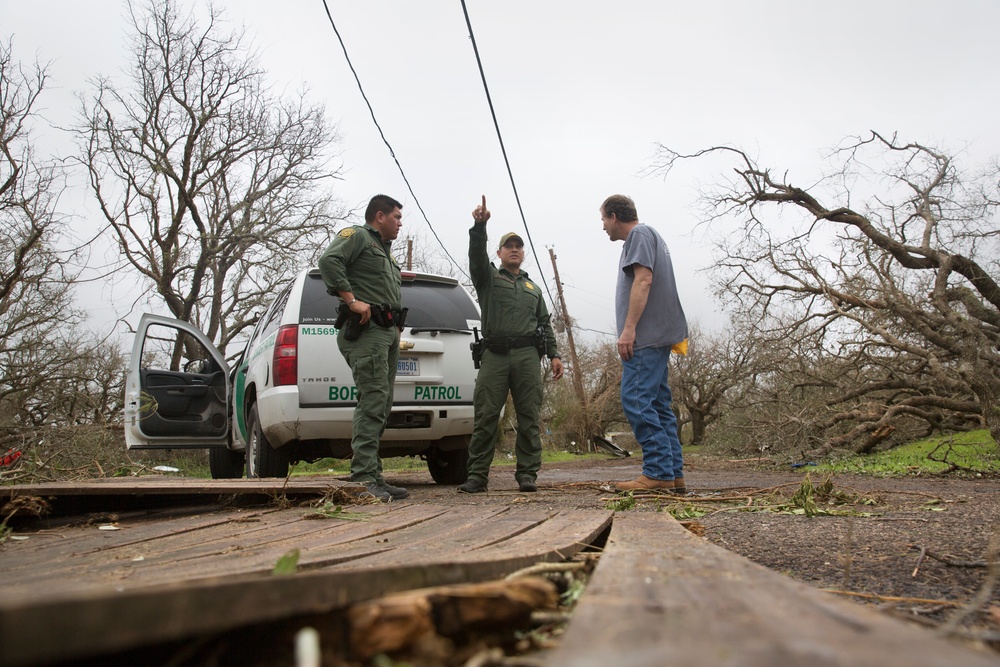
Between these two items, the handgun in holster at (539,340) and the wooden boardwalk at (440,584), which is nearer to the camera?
the wooden boardwalk at (440,584)

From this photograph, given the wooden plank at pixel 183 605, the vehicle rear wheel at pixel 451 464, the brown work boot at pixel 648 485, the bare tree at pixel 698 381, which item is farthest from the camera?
the bare tree at pixel 698 381

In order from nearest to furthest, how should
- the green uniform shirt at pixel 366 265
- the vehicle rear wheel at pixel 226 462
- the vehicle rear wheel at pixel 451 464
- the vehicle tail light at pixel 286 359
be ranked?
1. the green uniform shirt at pixel 366 265
2. the vehicle tail light at pixel 286 359
3. the vehicle rear wheel at pixel 451 464
4. the vehicle rear wheel at pixel 226 462

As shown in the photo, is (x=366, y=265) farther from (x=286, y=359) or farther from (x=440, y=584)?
(x=440, y=584)

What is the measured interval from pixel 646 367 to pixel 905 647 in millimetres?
4285

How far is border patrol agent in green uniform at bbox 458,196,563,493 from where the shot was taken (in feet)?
18.1

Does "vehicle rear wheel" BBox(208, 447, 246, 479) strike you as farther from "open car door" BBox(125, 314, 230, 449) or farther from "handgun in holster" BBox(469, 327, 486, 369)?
"handgun in holster" BBox(469, 327, 486, 369)

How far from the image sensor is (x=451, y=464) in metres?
6.88

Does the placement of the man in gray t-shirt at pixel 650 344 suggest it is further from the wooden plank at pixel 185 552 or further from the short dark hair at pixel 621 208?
the wooden plank at pixel 185 552

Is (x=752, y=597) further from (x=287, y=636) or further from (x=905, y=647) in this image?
(x=287, y=636)

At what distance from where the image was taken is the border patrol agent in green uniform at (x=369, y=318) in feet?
15.1

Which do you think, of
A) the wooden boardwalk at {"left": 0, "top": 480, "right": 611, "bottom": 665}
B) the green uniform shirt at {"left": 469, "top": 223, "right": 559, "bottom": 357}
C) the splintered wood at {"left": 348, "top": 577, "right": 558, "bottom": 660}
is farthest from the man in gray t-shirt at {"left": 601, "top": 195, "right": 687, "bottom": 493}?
the splintered wood at {"left": 348, "top": 577, "right": 558, "bottom": 660}

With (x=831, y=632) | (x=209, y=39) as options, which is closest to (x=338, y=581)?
(x=831, y=632)

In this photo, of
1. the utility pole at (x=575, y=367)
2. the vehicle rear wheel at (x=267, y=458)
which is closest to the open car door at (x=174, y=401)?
the vehicle rear wheel at (x=267, y=458)

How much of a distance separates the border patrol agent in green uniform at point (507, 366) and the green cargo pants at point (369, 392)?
937 mm
